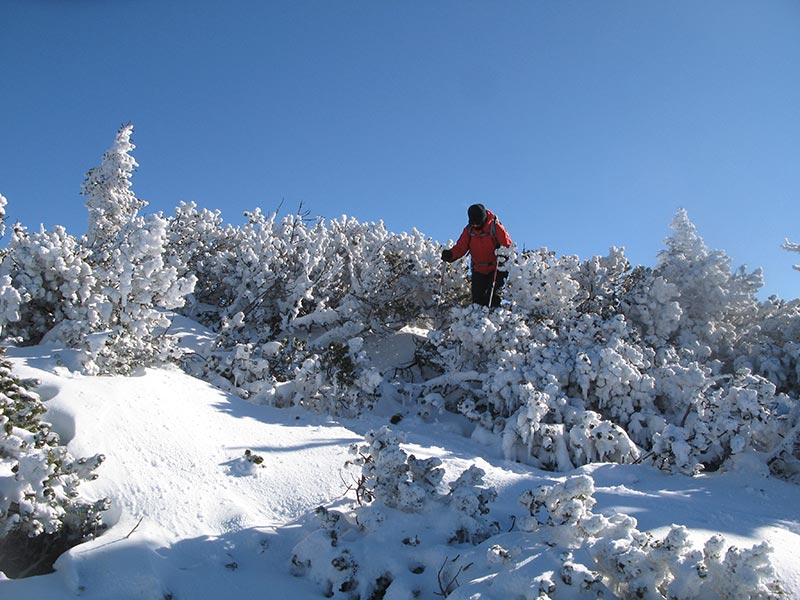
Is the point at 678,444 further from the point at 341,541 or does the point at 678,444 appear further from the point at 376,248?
the point at 376,248

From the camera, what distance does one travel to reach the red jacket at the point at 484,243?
8.06 metres

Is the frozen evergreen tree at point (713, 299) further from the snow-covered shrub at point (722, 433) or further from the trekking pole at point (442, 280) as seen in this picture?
the trekking pole at point (442, 280)

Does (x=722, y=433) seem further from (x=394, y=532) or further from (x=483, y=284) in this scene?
(x=483, y=284)

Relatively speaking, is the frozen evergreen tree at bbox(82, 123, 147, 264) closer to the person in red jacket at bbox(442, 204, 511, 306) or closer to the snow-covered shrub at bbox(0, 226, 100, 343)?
the snow-covered shrub at bbox(0, 226, 100, 343)

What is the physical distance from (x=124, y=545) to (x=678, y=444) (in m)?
4.41

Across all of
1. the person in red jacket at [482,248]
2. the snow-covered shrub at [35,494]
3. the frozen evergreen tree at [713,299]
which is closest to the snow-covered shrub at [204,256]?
the person in red jacket at [482,248]

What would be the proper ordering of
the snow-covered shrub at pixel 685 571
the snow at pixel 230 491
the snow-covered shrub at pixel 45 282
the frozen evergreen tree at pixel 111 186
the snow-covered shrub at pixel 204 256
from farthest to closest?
the frozen evergreen tree at pixel 111 186
the snow-covered shrub at pixel 204 256
the snow-covered shrub at pixel 45 282
the snow at pixel 230 491
the snow-covered shrub at pixel 685 571

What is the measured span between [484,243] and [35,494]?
640 cm

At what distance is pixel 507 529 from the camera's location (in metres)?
3.44

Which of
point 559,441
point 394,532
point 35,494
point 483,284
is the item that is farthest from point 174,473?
point 483,284

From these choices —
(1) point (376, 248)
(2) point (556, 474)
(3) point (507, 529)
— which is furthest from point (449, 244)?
(3) point (507, 529)

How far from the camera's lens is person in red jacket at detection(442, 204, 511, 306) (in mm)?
8062

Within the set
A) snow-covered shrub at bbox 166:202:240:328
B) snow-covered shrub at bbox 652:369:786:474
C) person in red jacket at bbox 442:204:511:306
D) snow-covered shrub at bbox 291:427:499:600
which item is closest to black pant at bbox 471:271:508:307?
person in red jacket at bbox 442:204:511:306

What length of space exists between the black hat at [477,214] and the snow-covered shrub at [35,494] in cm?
608
